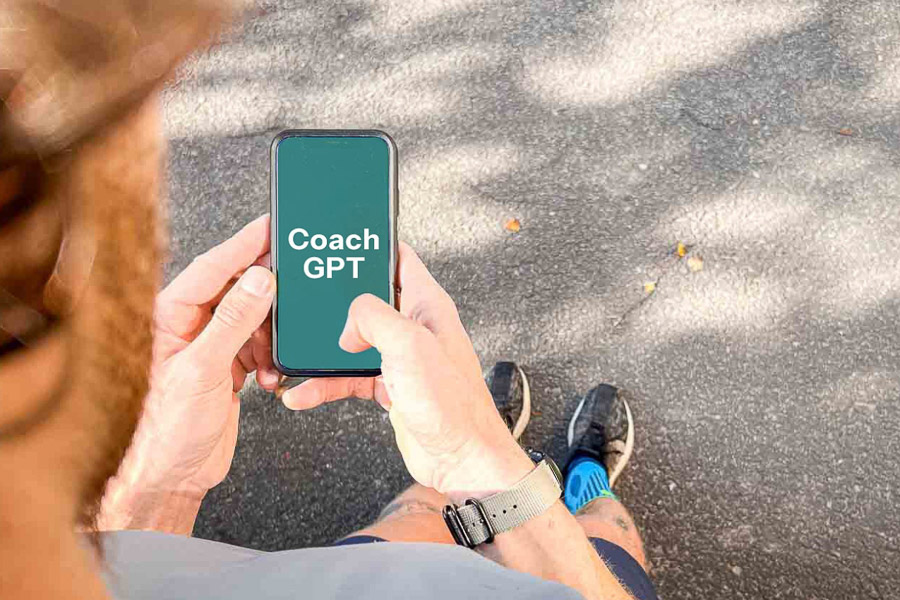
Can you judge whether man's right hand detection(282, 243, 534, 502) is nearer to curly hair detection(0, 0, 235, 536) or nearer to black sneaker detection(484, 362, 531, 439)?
black sneaker detection(484, 362, 531, 439)

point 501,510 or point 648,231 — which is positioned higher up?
point 501,510

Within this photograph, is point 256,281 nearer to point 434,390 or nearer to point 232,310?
point 232,310

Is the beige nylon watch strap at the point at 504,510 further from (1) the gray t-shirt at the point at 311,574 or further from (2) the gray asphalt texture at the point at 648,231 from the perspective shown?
(2) the gray asphalt texture at the point at 648,231

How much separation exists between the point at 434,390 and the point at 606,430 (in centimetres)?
93

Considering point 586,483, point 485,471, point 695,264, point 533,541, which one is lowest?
point 586,483

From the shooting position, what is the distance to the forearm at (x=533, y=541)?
144 cm

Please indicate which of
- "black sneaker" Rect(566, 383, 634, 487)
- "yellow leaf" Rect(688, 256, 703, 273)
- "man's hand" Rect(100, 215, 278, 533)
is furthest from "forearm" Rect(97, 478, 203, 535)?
"yellow leaf" Rect(688, 256, 703, 273)

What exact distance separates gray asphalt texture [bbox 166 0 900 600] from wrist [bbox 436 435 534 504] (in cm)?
74

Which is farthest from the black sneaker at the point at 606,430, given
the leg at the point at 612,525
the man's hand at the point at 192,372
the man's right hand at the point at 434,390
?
the man's hand at the point at 192,372

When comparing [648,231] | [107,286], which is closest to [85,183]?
[107,286]

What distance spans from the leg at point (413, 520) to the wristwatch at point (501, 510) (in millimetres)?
363

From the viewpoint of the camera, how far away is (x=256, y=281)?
56.5 inches

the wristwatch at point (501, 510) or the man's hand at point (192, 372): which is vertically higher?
the man's hand at point (192, 372)

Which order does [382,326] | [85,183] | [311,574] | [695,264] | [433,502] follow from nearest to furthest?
[85,183] < [311,574] < [382,326] < [433,502] < [695,264]
